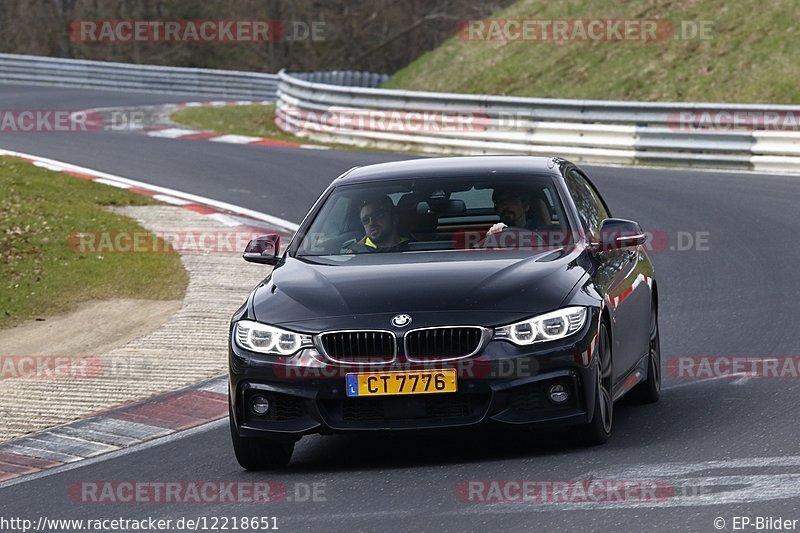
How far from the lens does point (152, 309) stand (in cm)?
1294

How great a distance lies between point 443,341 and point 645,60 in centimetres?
2521

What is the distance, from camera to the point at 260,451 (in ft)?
24.6

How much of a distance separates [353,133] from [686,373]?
18038 millimetres

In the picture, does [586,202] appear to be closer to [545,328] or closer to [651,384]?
[651,384]

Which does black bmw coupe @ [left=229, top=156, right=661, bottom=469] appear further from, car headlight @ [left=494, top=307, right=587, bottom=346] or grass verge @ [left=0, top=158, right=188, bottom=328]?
grass verge @ [left=0, top=158, right=188, bottom=328]

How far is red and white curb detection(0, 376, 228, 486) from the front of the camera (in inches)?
327

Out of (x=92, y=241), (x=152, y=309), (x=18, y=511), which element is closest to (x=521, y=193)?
(x=18, y=511)

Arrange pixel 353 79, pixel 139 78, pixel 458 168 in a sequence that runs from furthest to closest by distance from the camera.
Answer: pixel 139 78 < pixel 353 79 < pixel 458 168

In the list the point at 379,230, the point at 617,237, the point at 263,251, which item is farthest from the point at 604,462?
the point at 263,251

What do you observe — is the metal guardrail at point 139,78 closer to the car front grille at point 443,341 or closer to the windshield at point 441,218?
the windshield at point 441,218

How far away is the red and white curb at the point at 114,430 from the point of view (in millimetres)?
8312

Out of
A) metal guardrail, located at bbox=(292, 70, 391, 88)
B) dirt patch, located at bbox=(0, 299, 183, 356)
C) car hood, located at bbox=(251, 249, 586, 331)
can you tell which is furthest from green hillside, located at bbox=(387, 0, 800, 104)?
car hood, located at bbox=(251, 249, 586, 331)

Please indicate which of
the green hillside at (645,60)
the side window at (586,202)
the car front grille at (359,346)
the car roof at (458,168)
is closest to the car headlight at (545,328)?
the car front grille at (359,346)

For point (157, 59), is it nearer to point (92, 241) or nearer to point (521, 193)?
point (92, 241)
